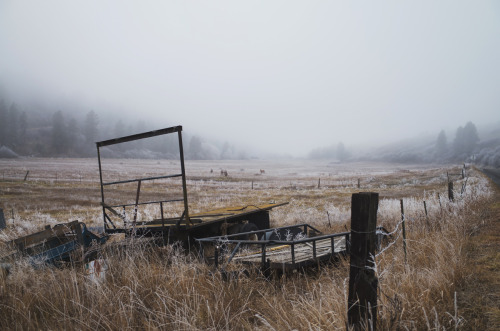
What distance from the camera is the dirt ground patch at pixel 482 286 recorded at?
2844 millimetres

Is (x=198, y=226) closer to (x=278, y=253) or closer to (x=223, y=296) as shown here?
(x=278, y=253)

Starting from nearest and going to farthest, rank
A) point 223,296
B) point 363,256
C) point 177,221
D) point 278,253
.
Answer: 1. point 363,256
2. point 223,296
3. point 278,253
4. point 177,221

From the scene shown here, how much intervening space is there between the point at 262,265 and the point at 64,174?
28.7 meters

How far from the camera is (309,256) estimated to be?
6367mm

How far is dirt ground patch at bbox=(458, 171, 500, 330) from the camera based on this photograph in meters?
2.84

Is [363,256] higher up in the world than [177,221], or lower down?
higher up

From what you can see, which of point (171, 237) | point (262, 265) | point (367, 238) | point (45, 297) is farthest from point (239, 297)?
point (171, 237)

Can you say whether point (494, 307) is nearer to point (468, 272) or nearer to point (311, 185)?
point (468, 272)

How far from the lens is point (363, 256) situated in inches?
90.8

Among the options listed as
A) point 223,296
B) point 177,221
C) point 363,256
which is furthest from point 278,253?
point 363,256

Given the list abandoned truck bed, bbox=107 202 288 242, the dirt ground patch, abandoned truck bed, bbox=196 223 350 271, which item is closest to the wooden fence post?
the dirt ground patch

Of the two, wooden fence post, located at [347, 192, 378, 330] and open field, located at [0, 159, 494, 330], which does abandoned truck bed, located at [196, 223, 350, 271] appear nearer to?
open field, located at [0, 159, 494, 330]

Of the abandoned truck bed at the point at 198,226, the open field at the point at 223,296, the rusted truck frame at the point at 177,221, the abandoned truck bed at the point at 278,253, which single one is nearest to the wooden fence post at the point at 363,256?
the open field at the point at 223,296

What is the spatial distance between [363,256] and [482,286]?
2540 mm
